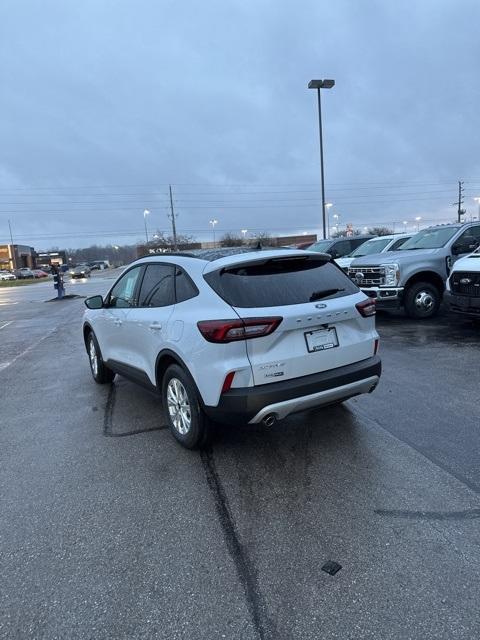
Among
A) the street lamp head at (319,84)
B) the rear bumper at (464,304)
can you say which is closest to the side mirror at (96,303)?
the rear bumper at (464,304)

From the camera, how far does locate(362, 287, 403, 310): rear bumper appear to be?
33.7 feet

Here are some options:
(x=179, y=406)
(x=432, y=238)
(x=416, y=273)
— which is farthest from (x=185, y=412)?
(x=432, y=238)

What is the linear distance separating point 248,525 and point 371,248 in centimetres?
1205

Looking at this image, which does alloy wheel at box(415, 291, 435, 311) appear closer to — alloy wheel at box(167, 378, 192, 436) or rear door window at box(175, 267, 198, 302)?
rear door window at box(175, 267, 198, 302)

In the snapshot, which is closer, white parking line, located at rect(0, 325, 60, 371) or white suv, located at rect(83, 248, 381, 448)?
white suv, located at rect(83, 248, 381, 448)

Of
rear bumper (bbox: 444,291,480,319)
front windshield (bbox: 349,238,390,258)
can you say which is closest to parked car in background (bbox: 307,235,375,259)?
front windshield (bbox: 349,238,390,258)

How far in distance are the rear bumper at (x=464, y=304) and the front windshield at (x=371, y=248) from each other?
491 cm

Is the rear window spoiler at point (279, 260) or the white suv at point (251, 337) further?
the rear window spoiler at point (279, 260)

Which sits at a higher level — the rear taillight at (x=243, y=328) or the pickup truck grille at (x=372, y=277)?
the rear taillight at (x=243, y=328)

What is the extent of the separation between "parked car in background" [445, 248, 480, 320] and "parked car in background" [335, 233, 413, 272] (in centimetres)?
433

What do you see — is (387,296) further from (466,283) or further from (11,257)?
(11,257)

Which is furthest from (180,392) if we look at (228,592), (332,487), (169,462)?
(228,592)

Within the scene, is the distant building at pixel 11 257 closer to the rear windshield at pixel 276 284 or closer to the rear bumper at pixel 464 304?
the rear bumper at pixel 464 304

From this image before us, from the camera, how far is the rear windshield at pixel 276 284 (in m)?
3.71
